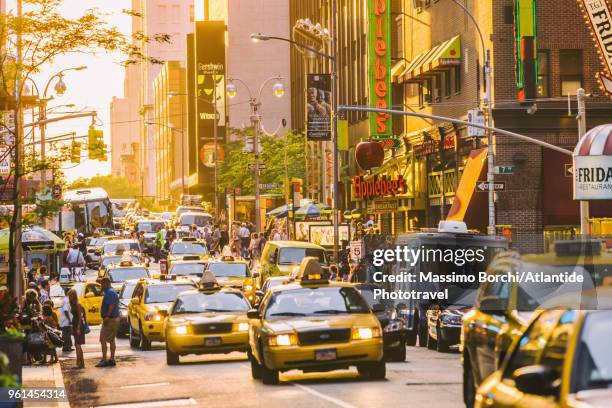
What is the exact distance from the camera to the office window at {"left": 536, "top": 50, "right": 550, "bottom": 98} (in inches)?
1855

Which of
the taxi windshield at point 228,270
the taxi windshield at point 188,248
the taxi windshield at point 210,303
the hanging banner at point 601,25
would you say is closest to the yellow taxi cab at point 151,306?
the taxi windshield at point 210,303

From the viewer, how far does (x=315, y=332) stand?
18.9 metres

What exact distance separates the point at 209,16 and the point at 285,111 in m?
43.8

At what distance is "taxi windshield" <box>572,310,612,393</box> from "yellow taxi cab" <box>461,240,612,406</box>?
5.15m

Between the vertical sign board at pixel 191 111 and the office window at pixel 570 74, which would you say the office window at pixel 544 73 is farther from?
the vertical sign board at pixel 191 111

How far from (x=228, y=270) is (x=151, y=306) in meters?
10.3

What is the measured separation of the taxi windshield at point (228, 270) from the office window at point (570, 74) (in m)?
14.2

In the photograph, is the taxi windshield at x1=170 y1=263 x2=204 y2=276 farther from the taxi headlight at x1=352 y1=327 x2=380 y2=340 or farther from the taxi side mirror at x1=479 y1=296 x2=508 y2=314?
the taxi side mirror at x1=479 y1=296 x2=508 y2=314

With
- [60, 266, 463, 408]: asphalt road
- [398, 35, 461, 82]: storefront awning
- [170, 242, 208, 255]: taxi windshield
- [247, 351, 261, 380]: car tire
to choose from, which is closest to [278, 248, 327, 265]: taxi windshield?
[398, 35, 461, 82]: storefront awning

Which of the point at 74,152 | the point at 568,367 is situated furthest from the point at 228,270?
the point at 568,367

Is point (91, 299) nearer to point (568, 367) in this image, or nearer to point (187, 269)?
point (187, 269)

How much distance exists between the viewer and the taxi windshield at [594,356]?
739 cm

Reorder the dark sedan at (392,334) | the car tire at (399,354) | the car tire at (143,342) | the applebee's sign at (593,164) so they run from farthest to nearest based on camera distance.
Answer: the applebee's sign at (593,164) → the car tire at (143,342) → the car tire at (399,354) → the dark sedan at (392,334)

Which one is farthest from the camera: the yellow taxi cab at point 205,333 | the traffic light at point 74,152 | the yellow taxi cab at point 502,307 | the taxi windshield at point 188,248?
the taxi windshield at point 188,248
